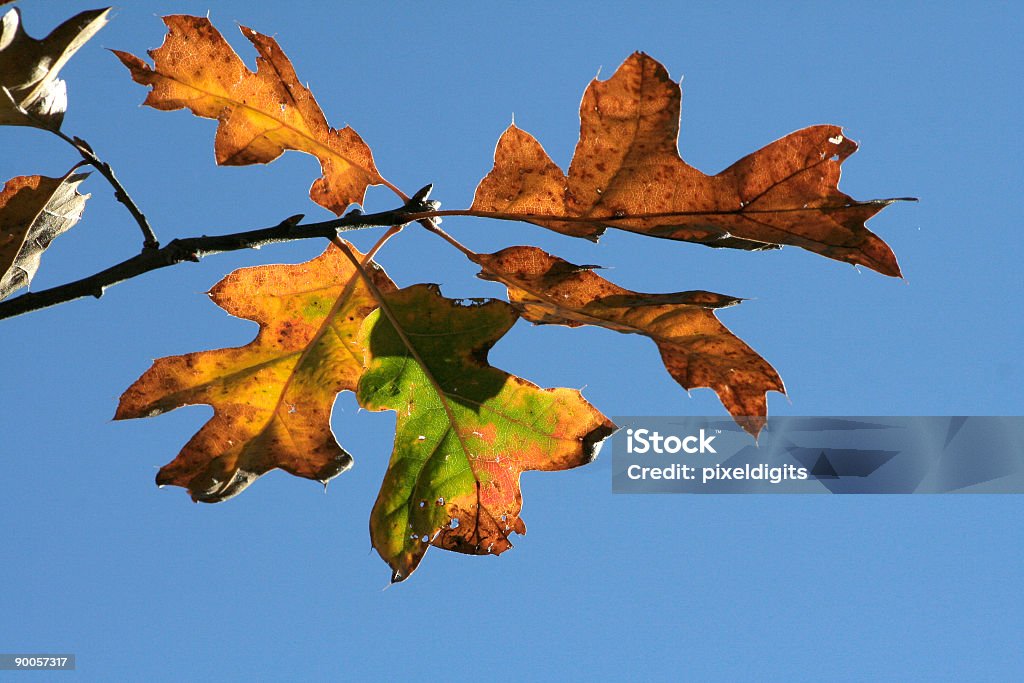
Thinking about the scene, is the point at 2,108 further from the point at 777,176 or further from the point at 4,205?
the point at 777,176

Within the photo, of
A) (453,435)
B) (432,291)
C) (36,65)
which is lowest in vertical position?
(453,435)

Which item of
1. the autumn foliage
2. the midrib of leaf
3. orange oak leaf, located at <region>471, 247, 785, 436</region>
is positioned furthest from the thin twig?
orange oak leaf, located at <region>471, 247, 785, 436</region>

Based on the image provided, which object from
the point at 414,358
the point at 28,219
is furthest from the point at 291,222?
the point at 28,219

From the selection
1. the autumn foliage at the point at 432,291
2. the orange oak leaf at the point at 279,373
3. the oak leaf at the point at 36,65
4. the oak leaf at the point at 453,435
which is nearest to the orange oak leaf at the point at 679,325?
the autumn foliage at the point at 432,291

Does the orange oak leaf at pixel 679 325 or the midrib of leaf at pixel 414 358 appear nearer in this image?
the orange oak leaf at pixel 679 325

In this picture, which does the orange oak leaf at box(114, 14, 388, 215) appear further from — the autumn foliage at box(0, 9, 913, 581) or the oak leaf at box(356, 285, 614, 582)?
the oak leaf at box(356, 285, 614, 582)

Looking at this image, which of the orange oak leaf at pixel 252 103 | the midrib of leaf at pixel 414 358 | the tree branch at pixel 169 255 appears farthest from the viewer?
the midrib of leaf at pixel 414 358

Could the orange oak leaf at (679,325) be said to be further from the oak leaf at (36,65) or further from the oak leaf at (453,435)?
the oak leaf at (36,65)

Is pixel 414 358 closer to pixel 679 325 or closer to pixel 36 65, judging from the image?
pixel 679 325
